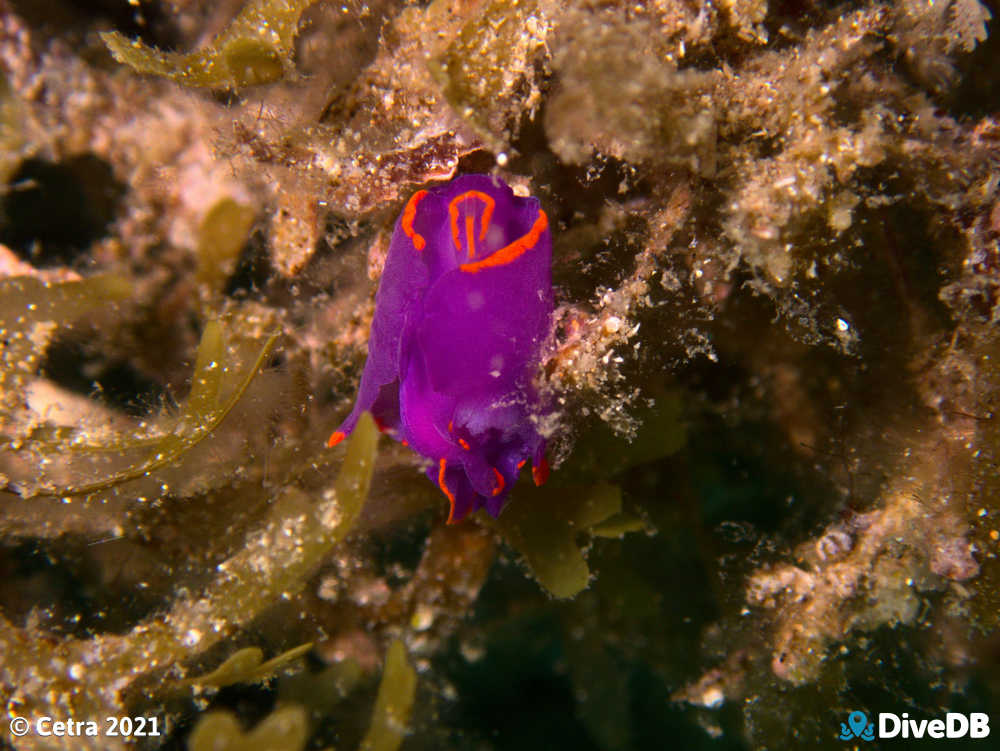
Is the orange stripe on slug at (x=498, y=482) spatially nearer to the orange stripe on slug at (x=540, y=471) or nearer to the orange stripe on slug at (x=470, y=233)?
the orange stripe on slug at (x=540, y=471)

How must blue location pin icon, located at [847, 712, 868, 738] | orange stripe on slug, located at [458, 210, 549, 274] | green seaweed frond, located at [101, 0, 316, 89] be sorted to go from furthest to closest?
blue location pin icon, located at [847, 712, 868, 738] < green seaweed frond, located at [101, 0, 316, 89] < orange stripe on slug, located at [458, 210, 549, 274]

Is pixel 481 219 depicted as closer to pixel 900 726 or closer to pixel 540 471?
pixel 540 471

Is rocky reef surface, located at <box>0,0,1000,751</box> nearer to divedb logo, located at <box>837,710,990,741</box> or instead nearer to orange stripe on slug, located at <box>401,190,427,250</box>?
divedb logo, located at <box>837,710,990,741</box>

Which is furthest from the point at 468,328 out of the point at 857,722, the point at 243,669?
the point at 857,722

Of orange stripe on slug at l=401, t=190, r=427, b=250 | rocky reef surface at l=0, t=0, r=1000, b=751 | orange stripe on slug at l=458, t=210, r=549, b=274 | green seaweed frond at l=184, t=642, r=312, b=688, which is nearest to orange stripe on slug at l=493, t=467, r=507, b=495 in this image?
rocky reef surface at l=0, t=0, r=1000, b=751

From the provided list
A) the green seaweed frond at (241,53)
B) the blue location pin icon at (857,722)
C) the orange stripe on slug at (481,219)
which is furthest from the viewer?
the blue location pin icon at (857,722)

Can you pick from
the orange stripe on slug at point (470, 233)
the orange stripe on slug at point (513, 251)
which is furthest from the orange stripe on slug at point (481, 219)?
the orange stripe on slug at point (513, 251)

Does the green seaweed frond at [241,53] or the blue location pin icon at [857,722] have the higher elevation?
the green seaweed frond at [241,53]
